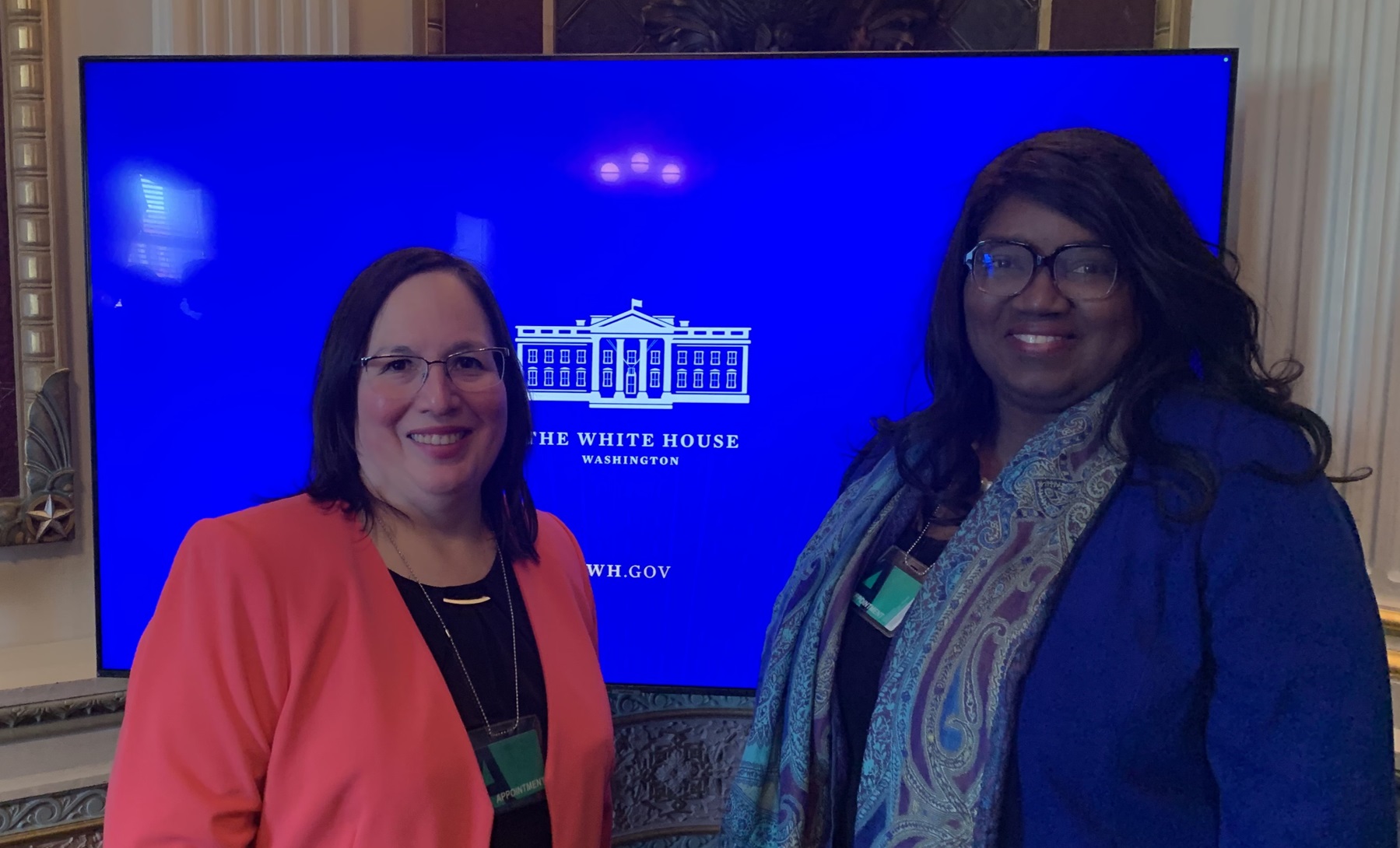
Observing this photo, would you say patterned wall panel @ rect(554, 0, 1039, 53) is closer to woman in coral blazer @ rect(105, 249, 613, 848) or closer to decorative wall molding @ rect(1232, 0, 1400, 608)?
decorative wall molding @ rect(1232, 0, 1400, 608)

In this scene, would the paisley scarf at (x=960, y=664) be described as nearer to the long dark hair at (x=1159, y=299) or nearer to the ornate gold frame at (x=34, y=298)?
the long dark hair at (x=1159, y=299)

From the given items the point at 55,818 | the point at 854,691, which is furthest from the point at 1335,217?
the point at 55,818

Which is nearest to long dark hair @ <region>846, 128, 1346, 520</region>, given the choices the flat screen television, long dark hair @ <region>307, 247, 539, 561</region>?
the flat screen television

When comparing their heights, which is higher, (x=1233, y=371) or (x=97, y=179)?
(x=97, y=179)

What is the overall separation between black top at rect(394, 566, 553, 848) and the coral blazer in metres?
0.02

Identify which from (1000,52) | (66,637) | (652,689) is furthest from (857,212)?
(66,637)

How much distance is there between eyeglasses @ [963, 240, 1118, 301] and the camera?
1.17 meters

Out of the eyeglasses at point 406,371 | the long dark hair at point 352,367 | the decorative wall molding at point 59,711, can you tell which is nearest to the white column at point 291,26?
the long dark hair at point 352,367

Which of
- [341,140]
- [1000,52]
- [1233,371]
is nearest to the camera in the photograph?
[1233,371]

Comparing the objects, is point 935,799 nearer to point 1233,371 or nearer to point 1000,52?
point 1233,371

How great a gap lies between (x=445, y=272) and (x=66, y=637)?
1445mm

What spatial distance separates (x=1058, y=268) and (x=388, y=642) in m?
1.09

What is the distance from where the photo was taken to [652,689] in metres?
1.85

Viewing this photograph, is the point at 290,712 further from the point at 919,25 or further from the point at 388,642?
the point at 919,25
